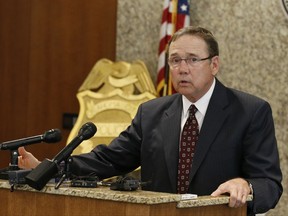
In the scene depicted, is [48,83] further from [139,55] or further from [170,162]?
[170,162]

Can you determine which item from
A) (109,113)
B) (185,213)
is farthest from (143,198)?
(109,113)

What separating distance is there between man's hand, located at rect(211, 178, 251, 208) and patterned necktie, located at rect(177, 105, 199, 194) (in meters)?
0.53

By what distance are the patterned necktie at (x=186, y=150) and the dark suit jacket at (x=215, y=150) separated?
3cm

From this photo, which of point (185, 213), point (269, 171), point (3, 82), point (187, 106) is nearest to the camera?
point (185, 213)

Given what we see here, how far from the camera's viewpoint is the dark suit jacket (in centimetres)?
403

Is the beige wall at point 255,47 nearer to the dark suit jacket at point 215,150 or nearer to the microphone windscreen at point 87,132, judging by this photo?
the dark suit jacket at point 215,150

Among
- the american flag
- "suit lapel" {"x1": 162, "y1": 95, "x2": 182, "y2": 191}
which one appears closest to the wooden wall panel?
the american flag

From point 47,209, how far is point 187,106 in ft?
4.24

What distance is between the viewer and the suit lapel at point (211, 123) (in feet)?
13.4

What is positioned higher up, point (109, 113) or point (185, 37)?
point (185, 37)

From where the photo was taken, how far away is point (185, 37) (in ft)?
13.9

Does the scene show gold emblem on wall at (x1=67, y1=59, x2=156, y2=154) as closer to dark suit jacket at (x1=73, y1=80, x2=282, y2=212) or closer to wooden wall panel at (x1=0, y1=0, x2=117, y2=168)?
wooden wall panel at (x1=0, y1=0, x2=117, y2=168)

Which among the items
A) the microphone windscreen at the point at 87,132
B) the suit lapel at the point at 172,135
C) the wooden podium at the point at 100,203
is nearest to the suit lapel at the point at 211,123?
the suit lapel at the point at 172,135

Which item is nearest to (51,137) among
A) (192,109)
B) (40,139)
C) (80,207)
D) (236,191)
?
(40,139)
